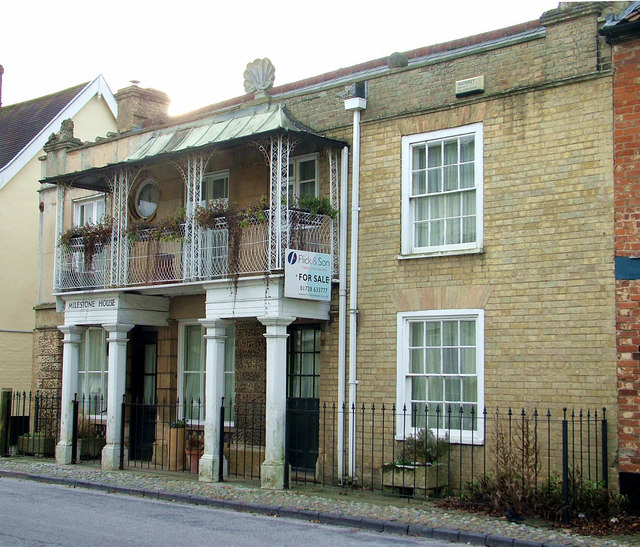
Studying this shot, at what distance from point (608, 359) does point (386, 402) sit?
384 cm

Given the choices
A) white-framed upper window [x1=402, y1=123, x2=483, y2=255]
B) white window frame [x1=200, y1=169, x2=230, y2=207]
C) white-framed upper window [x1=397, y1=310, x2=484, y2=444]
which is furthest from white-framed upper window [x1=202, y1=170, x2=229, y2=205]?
white-framed upper window [x1=397, y1=310, x2=484, y2=444]

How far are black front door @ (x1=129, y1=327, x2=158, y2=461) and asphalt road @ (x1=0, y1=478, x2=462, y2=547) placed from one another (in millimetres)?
5528

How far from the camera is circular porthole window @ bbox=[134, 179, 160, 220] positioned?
19.0 m

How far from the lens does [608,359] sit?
12.1m

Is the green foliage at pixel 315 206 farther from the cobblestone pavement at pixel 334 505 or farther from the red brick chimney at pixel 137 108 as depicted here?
the red brick chimney at pixel 137 108

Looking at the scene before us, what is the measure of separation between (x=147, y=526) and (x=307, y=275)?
5.16 metres

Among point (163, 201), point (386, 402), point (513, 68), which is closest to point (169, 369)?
point (163, 201)

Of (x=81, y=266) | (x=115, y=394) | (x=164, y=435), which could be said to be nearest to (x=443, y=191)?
(x=115, y=394)

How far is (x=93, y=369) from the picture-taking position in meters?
20.8

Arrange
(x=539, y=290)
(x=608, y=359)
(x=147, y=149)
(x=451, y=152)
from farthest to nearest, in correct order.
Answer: (x=147, y=149), (x=451, y=152), (x=539, y=290), (x=608, y=359)

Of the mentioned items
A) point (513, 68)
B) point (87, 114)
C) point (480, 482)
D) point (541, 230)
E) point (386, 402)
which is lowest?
point (480, 482)

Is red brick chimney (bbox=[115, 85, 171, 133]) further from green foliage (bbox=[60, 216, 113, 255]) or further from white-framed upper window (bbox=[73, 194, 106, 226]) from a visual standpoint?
green foliage (bbox=[60, 216, 113, 255])

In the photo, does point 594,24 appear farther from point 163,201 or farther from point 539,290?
point 163,201

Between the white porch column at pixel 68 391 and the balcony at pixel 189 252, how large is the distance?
3.32 ft
